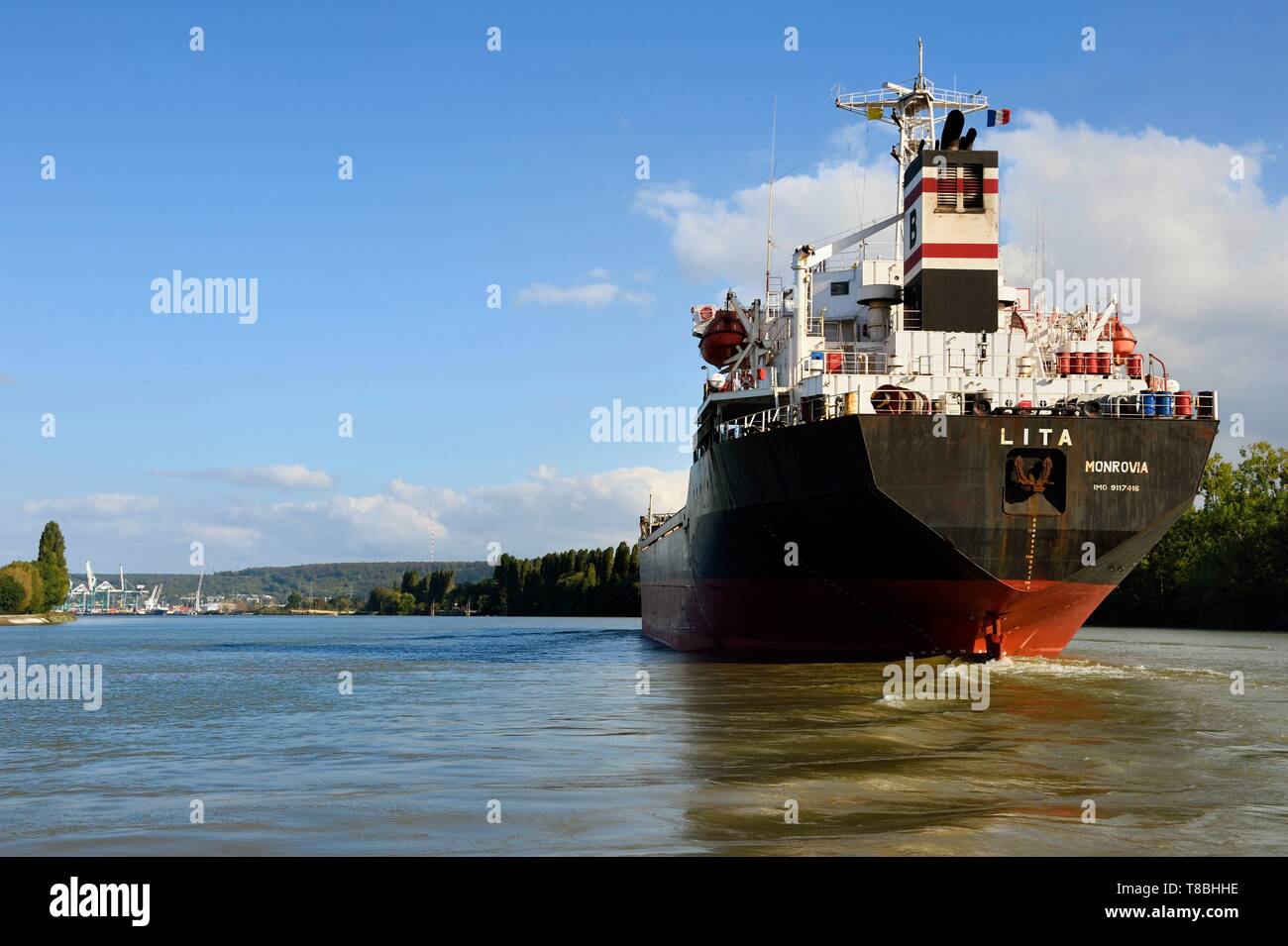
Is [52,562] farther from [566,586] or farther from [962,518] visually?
[962,518]

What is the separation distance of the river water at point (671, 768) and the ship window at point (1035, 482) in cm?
329

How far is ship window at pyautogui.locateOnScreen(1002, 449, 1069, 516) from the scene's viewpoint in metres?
Answer: 22.5

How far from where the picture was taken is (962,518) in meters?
22.3

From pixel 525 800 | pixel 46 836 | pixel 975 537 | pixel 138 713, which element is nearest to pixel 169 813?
pixel 46 836

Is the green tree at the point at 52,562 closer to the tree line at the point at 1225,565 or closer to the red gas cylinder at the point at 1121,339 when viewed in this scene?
the tree line at the point at 1225,565

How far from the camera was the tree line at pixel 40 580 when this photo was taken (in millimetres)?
117938

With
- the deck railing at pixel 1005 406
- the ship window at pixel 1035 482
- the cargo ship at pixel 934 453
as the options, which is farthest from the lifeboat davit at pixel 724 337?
the ship window at pixel 1035 482

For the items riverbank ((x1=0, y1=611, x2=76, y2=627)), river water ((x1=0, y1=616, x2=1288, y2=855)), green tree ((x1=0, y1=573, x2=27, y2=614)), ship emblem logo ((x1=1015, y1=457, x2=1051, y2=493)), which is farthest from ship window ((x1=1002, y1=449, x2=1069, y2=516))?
green tree ((x1=0, y1=573, x2=27, y2=614))

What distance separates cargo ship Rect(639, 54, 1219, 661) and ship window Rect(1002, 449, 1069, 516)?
38mm

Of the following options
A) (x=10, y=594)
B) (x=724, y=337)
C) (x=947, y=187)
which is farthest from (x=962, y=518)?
(x=10, y=594)

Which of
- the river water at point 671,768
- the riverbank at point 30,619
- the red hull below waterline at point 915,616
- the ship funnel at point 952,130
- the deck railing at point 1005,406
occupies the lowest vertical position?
the riverbank at point 30,619

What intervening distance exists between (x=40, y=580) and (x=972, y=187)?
12024cm

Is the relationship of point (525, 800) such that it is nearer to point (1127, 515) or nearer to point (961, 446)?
point (961, 446)

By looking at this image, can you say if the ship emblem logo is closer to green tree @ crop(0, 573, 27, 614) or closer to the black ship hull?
the black ship hull
